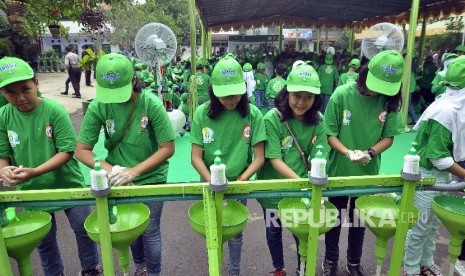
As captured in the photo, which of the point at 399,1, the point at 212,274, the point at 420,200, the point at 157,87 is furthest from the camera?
the point at 399,1

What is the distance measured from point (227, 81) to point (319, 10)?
38.4ft

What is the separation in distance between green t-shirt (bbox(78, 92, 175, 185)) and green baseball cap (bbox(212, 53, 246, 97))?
420 millimetres

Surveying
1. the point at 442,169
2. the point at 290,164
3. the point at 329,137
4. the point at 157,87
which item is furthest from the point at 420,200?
the point at 157,87

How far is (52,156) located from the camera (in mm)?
2279

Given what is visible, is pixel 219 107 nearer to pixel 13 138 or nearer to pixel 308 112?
pixel 308 112

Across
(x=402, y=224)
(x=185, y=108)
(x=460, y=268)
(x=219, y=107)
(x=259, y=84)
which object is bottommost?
(x=460, y=268)

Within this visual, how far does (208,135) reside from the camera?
2264mm

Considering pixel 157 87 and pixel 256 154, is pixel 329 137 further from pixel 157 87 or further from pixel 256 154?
pixel 157 87

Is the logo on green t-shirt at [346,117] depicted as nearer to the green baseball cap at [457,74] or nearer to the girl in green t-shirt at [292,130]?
the girl in green t-shirt at [292,130]

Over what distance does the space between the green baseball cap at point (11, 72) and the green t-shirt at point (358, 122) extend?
6.42ft

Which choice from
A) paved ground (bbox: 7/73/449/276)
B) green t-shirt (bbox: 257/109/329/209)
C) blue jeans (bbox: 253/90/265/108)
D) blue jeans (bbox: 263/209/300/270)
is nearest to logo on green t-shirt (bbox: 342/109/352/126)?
green t-shirt (bbox: 257/109/329/209)

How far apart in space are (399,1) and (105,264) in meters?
10.5

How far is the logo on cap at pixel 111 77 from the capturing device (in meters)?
1.99

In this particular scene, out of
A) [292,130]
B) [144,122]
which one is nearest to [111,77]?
[144,122]
